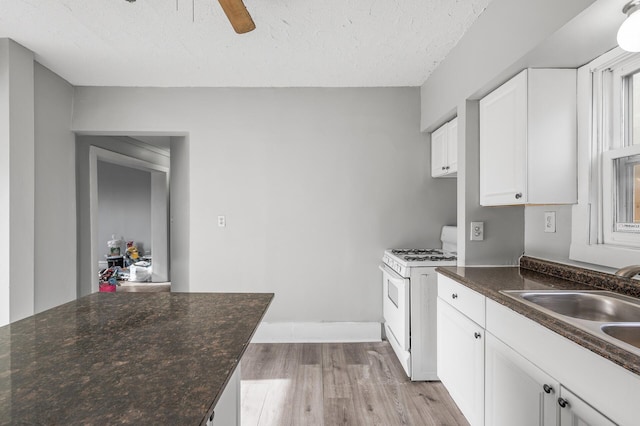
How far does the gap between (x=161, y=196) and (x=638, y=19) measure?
231 inches

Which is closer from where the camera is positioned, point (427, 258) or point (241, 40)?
point (241, 40)

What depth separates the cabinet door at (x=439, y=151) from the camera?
294 cm

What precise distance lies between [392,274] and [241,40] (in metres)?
2.08

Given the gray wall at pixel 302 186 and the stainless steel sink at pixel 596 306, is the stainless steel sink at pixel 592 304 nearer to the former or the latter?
the stainless steel sink at pixel 596 306

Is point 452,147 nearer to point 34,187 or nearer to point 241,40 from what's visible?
point 241,40

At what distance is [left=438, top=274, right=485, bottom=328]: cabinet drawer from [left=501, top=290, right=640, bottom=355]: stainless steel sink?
8.0 inches

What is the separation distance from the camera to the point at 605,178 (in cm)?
179

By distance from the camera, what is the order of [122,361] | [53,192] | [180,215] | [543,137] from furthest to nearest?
[180,215] < [53,192] < [543,137] < [122,361]

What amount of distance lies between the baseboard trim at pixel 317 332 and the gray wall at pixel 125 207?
4.85 metres

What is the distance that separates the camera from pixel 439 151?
307 cm

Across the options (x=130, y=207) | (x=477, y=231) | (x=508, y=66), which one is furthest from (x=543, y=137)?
(x=130, y=207)

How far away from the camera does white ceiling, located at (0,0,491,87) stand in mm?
2055

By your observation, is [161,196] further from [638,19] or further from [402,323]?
[638,19]

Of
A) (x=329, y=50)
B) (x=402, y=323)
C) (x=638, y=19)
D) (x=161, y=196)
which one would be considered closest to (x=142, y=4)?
(x=329, y=50)
